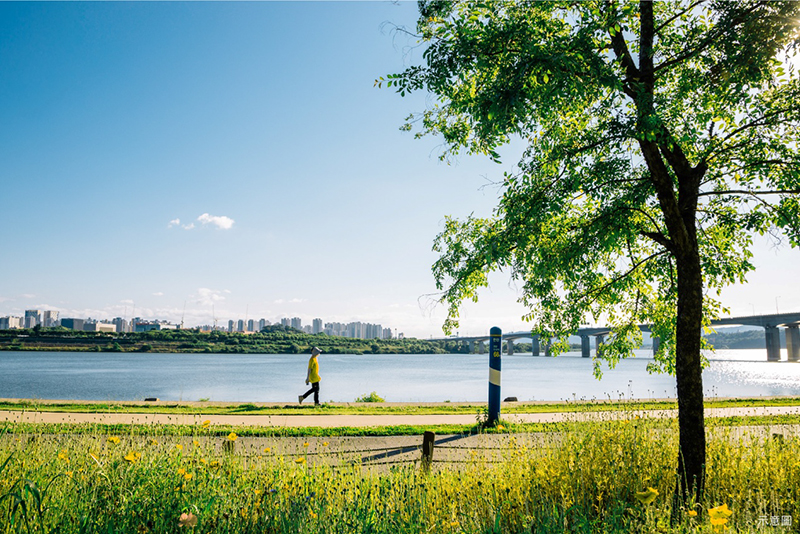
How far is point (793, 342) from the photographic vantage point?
8406 cm

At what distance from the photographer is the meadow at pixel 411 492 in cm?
356

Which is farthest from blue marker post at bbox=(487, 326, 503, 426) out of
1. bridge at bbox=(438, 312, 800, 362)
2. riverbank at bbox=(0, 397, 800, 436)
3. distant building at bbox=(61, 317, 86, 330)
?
distant building at bbox=(61, 317, 86, 330)

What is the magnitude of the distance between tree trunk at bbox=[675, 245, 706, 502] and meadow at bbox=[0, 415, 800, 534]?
23 cm

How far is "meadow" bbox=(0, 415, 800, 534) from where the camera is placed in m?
3.56

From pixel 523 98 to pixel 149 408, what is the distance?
43.3ft

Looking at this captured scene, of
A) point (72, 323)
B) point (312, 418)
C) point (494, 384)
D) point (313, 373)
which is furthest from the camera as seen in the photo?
point (72, 323)

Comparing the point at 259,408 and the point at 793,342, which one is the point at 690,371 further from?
the point at 793,342

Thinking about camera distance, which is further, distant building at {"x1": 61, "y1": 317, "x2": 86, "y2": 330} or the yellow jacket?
distant building at {"x1": 61, "y1": 317, "x2": 86, "y2": 330}

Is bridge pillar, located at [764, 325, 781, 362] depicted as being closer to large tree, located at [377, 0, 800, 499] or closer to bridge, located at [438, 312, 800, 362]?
bridge, located at [438, 312, 800, 362]

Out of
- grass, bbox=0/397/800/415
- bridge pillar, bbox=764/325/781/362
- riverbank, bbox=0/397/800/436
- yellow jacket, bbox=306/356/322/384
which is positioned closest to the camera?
riverbank, bbox=0/397/800/436

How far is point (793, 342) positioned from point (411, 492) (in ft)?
339

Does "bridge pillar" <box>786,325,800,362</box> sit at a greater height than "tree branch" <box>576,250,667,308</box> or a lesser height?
lesser

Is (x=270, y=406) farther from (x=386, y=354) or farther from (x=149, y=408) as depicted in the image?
(x=386, y=354)

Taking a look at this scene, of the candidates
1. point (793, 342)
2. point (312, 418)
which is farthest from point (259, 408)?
point (793, 342)
